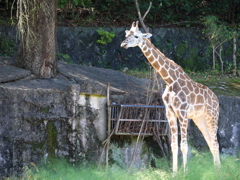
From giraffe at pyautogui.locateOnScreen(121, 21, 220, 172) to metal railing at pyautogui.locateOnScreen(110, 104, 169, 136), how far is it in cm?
142

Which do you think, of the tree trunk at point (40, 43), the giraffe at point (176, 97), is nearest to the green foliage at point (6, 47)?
the tree trunk at point (40, 43)

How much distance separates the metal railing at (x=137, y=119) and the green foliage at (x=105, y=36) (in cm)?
535

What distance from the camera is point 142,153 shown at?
8.95 m

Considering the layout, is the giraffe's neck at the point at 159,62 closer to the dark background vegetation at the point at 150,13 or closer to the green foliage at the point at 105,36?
the green foliage at the point at 105,36

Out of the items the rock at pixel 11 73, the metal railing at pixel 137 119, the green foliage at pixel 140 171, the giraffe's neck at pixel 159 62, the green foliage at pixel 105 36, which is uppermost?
the green foliage at pixel 105 36

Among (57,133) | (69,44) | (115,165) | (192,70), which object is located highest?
(69,44)

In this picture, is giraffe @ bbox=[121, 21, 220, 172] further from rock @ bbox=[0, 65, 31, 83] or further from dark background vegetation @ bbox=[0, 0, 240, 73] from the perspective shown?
dark background vegetation @ bbox=[0, 0, 240, 73]

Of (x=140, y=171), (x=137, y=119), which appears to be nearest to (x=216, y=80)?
(x=137, y=119)

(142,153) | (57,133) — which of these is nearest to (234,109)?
(142,153)

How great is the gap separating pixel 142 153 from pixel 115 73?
2.82 meters

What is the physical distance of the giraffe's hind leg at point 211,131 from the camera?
7.45 m

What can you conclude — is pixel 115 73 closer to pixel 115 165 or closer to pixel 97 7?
pixel 115 165

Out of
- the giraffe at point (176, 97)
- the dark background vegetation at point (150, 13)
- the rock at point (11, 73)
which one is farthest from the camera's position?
the dark background vegetation at point (150, 13)

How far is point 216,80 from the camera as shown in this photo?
12.4 meters
